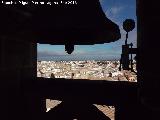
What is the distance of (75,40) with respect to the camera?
2.84 metres

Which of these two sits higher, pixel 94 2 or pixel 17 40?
pixel 94 2

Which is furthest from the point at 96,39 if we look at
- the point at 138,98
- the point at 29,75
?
the point at 29,75

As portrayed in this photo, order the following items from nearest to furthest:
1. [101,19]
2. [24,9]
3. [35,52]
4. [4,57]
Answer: [101,19] < [24,9] < [4,57] < [35,52]

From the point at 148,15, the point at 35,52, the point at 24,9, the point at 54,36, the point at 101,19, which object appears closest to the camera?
the point at 148,15

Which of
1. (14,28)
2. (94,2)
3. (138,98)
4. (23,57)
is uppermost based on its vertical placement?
(94,2)

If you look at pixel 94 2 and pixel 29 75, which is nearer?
pixel 94 2

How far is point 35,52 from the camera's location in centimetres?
412

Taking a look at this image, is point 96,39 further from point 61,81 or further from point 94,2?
point 61,81

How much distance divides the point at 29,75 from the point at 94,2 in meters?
1.69

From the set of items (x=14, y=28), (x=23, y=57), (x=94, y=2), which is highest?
(x=94, y=2)

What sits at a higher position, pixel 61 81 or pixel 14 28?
pixel 14 28

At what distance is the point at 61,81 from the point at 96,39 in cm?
89

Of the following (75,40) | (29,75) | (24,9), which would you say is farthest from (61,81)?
(24,9)

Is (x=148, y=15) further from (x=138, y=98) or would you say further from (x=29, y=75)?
(x=29, y=75)
